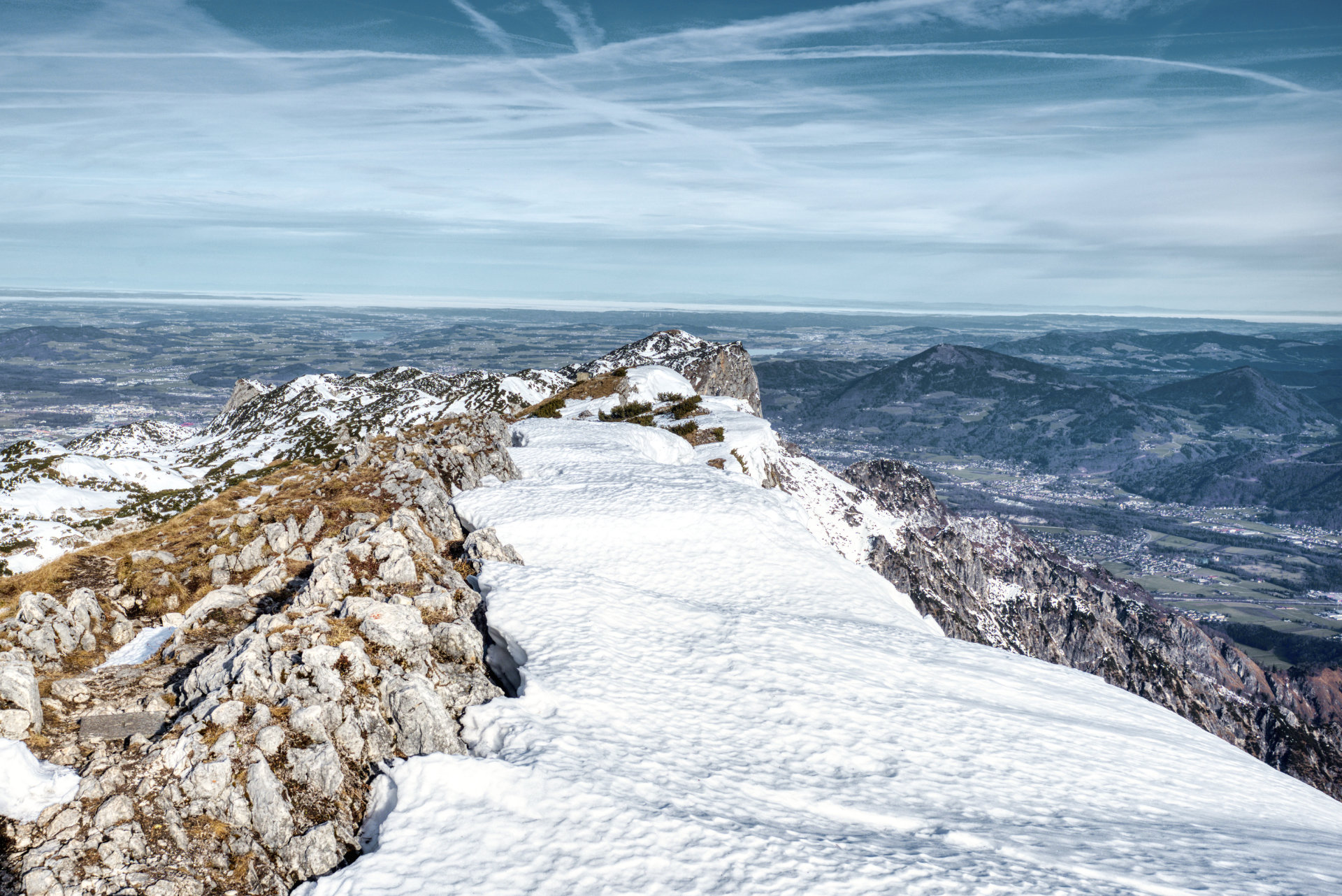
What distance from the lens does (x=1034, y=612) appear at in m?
142

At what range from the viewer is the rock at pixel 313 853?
13.7 m

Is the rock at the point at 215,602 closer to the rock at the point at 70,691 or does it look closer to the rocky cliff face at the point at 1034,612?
the rock at the point at 70,691

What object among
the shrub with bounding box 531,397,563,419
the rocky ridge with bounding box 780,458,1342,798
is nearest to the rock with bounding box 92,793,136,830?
the shrub with bounding box 531,397,563,419

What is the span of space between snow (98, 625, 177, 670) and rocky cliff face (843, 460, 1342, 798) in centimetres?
7588

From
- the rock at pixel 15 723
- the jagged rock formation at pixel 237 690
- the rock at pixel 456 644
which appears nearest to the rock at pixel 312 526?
the jagged rock formation at pixel 237 690

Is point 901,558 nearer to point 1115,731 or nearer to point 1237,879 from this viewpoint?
point 1115,731

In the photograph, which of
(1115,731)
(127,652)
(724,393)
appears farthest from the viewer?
(724,393)

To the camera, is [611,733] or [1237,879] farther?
[611,733]

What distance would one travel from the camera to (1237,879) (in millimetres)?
15289

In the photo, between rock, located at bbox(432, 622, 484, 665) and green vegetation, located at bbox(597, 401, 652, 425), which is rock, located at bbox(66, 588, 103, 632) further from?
green vegetation, located at bbox(597, 401, 652, 425)

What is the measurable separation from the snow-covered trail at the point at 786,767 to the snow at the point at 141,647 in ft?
35.6

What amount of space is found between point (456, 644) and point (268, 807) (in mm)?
6987

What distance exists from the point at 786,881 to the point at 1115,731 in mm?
17565

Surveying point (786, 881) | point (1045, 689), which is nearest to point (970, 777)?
point (786, 881)
